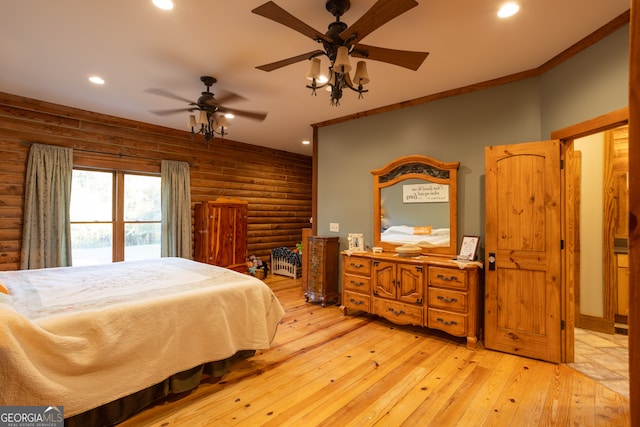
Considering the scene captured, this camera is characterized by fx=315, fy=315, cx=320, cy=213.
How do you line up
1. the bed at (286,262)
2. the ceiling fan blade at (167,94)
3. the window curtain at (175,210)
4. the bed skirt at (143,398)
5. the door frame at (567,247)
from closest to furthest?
1. the bed skirt at (143,398)
2. the door frame at (567,247)
3. the ceiling fan blade at (167,94)
4. the window curtain at (175,210)
5. the bed at (286,262)

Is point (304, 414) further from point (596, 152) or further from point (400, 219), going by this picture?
point (596, 152)

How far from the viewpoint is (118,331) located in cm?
189

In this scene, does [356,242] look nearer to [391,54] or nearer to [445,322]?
[445,322]

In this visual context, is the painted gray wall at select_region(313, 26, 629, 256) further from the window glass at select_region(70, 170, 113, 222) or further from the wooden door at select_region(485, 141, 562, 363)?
the window glass at select_region(70, 170, 113, 222)

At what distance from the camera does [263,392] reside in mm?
2330

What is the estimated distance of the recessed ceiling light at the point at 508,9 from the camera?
2227 mm

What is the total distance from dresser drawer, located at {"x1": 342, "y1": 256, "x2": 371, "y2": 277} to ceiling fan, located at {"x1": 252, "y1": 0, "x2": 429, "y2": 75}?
229 centimetres

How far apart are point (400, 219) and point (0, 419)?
3738mm

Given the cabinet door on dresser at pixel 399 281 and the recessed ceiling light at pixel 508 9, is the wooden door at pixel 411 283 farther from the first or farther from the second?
the recessed ceiling light at pixel 508 9

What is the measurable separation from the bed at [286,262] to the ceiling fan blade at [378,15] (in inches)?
191

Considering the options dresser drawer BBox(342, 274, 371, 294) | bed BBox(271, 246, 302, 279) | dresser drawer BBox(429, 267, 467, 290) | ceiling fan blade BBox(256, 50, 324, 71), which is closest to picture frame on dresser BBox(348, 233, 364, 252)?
dresser drawer BBox(342, 274, 371, 294)

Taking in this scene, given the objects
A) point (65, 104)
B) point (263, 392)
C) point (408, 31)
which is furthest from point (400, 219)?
point (65, 104)

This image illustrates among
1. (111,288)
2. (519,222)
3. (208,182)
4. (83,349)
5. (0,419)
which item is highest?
(208,182)

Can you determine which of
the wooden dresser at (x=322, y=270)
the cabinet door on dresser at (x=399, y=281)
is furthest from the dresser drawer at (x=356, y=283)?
the wooden dresser at (x=322, y=270)
